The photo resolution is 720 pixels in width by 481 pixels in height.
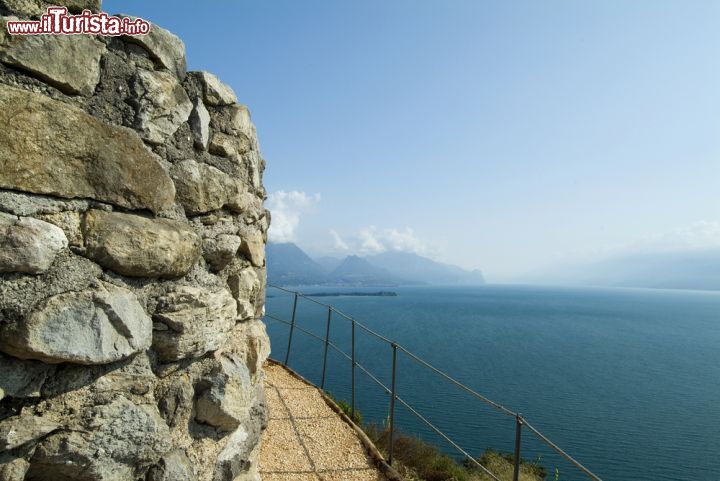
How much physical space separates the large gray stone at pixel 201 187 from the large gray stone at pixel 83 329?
0.65m

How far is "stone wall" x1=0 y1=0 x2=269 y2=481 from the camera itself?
165cm

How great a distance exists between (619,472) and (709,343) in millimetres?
38661

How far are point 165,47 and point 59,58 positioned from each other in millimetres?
590

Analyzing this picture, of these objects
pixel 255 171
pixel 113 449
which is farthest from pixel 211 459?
pixel 255 171

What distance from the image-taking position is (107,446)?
1.87 m

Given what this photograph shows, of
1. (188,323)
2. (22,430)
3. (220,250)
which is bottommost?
(22,430)

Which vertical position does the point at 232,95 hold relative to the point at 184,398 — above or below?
above

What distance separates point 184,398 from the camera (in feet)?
7.55

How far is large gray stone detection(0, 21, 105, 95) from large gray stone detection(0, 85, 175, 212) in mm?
113

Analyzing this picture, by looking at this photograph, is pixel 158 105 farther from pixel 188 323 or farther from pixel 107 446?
pixel 107 446

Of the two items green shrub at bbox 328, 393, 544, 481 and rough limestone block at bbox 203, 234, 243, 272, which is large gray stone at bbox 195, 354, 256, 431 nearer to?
rough limestone block at bbox 203, 234, 243, 272

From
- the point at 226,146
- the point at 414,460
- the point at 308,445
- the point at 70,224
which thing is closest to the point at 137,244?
the point at 70,224

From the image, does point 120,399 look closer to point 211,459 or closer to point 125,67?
point 211,459

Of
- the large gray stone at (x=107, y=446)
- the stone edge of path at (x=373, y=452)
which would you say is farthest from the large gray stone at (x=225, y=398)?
the stone edge of path at (x=373, y=452)
